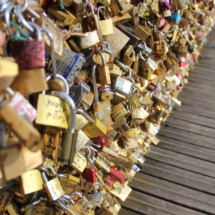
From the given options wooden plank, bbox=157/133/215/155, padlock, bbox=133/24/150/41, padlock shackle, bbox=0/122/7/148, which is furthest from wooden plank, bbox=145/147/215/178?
padlock shackle, bbox=0/122/7/148

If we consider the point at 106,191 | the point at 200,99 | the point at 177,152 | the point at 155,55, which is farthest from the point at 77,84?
the point at 200,99

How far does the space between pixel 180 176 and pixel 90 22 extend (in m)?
1.36

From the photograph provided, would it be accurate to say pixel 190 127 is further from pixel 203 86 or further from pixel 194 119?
pixel 203 86

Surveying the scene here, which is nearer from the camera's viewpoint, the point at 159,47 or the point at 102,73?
the point at 102,73

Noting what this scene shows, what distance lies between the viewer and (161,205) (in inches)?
60.8

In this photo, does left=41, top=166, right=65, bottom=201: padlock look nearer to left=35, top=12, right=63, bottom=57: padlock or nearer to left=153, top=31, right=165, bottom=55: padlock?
left=35, top=12, right=63, bottom=57: padlock

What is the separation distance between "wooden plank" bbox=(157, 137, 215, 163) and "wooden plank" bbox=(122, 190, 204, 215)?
528 mm

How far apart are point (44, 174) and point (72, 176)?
0.48 ft

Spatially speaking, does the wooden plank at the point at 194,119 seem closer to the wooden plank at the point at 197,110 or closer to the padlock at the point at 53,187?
the wooden plank at the point at 197,110

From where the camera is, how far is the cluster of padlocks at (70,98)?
1.65 ft

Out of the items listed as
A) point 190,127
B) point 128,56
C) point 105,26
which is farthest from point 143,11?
point 190,127

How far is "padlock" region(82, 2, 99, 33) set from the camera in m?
0.85

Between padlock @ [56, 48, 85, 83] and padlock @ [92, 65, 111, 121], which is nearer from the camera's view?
padlock @ [56, 48, 85, 83]

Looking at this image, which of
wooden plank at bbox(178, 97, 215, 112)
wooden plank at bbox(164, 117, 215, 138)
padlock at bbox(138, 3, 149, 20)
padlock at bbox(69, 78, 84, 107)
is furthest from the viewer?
wooden plank at bbox(178, 97, 215, 112)
